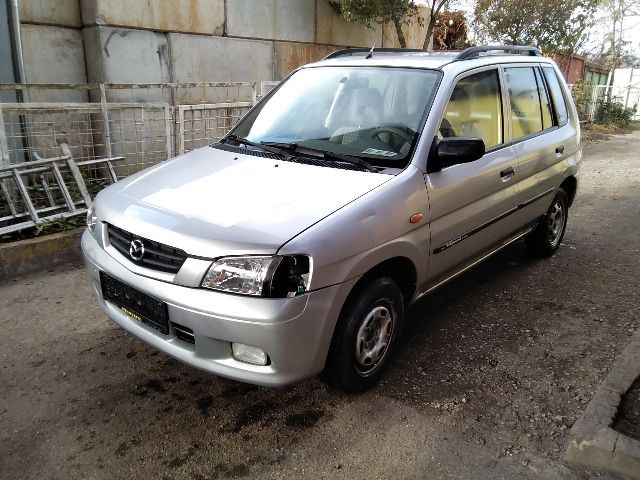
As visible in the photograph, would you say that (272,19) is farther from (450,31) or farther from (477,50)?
(450,31)

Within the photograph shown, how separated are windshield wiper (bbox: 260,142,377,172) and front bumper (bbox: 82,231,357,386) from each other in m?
0.79

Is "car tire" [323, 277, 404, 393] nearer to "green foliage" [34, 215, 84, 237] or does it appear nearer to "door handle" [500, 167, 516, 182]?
"door handle" [500, 167, 516, 182]

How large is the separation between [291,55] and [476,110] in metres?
7.08

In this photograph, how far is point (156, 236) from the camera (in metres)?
2.61

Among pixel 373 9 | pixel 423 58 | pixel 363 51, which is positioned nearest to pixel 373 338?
pixel 423 58

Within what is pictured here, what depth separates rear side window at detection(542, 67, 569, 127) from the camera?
4.91 m

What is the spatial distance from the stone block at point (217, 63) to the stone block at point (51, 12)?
4.44ft

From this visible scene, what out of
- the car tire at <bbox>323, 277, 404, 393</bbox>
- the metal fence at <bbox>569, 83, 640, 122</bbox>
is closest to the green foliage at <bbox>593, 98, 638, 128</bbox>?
the metal fence at <bbox>569, 83, 640, 122</bbox>

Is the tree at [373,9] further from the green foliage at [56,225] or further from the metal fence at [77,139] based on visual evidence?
the green foliage at [56,225]

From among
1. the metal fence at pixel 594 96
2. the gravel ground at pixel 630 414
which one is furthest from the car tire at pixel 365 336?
the metal fence at pixel 594 96

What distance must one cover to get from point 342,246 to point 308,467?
1.05 metres

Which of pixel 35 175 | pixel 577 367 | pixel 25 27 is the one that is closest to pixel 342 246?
pixel 577 367

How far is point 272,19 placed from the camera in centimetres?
956

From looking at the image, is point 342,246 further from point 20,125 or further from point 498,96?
point 20,125
